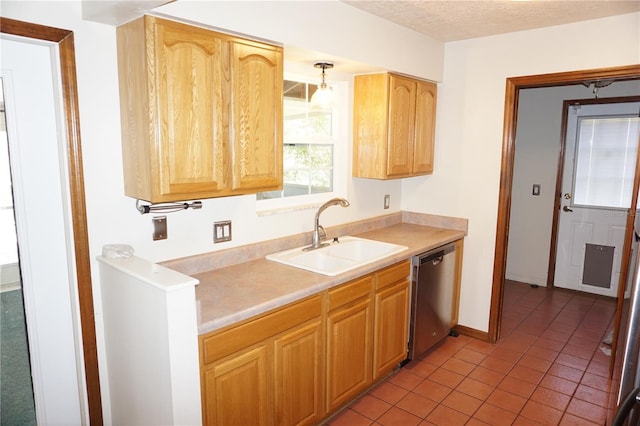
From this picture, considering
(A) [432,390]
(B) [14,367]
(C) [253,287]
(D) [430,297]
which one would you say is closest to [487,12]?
(D) [430,297]

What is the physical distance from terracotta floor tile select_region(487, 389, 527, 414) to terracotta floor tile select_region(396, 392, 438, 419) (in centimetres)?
40

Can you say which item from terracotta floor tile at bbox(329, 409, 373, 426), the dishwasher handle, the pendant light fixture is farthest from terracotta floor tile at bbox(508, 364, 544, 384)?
the pendant light fixture

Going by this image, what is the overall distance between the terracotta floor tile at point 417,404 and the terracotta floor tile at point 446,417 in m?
0.04

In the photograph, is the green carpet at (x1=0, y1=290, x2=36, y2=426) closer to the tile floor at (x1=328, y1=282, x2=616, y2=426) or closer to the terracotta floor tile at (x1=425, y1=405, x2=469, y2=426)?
the tile floor at (x1=328, y1=282, x2=616, y2=426)

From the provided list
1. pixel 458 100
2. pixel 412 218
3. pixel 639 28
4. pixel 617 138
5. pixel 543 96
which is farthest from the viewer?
pixel 543 96

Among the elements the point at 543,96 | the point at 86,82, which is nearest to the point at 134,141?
the point at 86,82

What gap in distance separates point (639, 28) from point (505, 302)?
8.90 feet

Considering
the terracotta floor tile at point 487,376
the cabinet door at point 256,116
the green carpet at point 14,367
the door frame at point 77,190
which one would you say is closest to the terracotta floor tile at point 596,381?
the terracotta floor tile at point 487,376

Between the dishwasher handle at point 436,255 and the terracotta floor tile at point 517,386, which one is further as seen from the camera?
the dishwasher handle at point 436,255

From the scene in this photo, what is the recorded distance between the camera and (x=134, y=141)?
6.22 ft

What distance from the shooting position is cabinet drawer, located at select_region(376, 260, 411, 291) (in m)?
2.68

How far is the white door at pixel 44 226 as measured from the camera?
1763 millimetres

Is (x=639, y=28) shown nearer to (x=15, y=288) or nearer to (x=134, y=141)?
(x=134, y=141)

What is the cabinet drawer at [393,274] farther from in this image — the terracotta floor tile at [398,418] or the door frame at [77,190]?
the door frame at [77,190]
